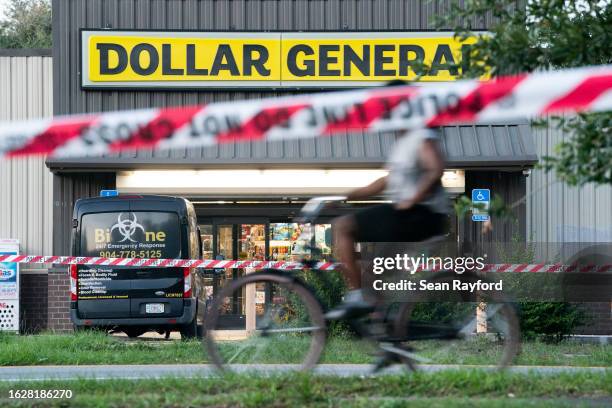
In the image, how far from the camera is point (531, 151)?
62.3ft

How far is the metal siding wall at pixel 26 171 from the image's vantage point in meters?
21.8

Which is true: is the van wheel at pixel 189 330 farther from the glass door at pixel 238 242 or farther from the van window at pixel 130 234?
the glass door at pixel 238 242

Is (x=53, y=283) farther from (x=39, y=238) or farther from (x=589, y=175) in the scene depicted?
(x=589, y=175)

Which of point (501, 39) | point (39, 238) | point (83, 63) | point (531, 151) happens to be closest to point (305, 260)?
point (501, 39)

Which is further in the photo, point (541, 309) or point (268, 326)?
point (541, 309)

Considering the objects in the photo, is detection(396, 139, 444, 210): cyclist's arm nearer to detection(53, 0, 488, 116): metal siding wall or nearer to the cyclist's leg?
the cyclist's leg

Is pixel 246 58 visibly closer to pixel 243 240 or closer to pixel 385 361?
pixel 243 240

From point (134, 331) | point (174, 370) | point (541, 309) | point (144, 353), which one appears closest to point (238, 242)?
point (134, 331)

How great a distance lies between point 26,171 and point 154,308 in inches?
301

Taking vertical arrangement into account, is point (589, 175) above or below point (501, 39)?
below

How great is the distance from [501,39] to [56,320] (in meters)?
14.2

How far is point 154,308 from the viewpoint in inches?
621

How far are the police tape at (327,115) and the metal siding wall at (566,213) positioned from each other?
15.5 metres

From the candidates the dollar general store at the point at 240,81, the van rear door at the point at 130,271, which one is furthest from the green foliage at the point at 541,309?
the van rear door at the point at 130,271
